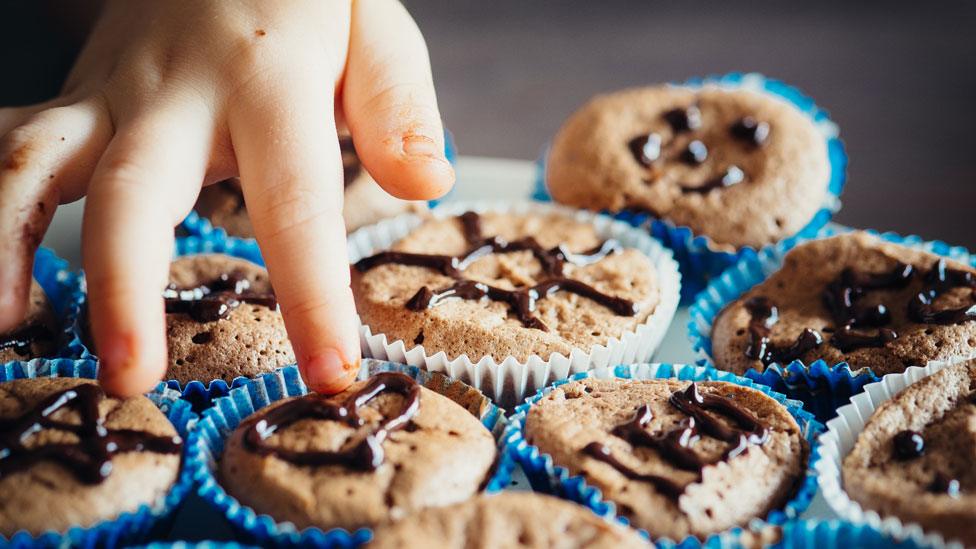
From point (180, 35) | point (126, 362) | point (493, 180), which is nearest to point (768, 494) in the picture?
point (126, 362)

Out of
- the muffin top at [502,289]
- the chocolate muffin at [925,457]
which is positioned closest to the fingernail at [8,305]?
the muffin top at [502,289]

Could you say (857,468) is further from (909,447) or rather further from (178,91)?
(178,91)

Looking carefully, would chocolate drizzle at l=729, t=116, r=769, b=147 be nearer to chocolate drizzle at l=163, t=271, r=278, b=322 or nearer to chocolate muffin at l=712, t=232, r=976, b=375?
chocolate muffin at l=712, t=232, r=976, b=375

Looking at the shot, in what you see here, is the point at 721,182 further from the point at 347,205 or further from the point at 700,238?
the point at 347,205

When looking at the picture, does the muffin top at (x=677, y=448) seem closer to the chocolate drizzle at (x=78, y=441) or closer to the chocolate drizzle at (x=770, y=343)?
the chocolate drizzle at (x=770, y=343)

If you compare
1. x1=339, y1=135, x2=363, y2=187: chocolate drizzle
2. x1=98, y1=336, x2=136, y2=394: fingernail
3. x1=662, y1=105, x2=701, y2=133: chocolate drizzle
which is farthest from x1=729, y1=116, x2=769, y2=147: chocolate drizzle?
x1=98, y1=336, x2=136, y2=394: fingernail
